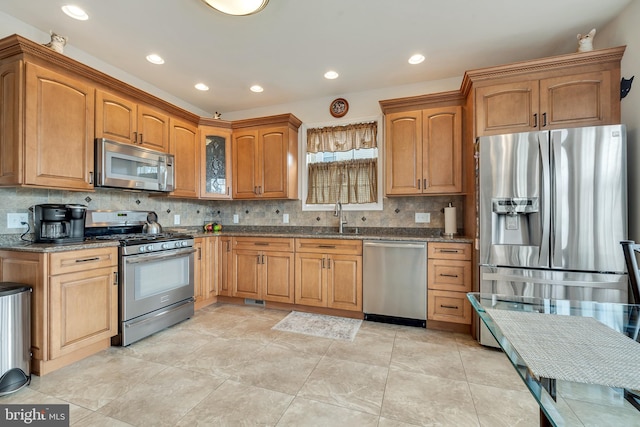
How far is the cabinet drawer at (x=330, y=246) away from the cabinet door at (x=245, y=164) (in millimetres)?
1075

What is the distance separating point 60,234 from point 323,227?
8.77 feet

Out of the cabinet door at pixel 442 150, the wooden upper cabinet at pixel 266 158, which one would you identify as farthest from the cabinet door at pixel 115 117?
the cabinet door at pixel 442 150

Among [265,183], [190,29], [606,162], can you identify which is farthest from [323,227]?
[606,162]

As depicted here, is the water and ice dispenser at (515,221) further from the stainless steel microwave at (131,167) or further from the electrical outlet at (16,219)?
the electrical outlet at (16,219)

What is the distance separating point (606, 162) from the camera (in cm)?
208

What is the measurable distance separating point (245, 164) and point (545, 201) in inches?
132

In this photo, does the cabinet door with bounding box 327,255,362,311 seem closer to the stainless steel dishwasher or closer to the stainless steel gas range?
the stainless steel dishwasher

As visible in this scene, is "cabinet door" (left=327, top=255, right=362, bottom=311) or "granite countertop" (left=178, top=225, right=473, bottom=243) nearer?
"granite countertop" (left=178, top=225, right=473, bottom=243)

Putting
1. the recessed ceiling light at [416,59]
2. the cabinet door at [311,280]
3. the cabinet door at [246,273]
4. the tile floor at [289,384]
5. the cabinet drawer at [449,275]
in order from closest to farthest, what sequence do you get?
the tile floor at [289,384] < the cabinet drawer at [449,275] < the recessed ceiling light at [416,59] < the cabinet door at [311,280] < the cabinet door at [246,273]

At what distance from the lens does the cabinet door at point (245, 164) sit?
376 centimetres

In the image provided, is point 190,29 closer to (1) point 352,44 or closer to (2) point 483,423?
(1) point 352,44

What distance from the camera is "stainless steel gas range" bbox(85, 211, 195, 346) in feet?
7.82

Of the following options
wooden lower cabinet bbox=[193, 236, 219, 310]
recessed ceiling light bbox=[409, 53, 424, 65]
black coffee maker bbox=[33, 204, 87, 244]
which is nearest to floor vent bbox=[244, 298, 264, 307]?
wooden lower cabinet bbox=[193, 236, 219, 310]

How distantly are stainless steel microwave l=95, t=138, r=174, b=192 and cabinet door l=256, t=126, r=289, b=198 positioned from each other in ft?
3.58
